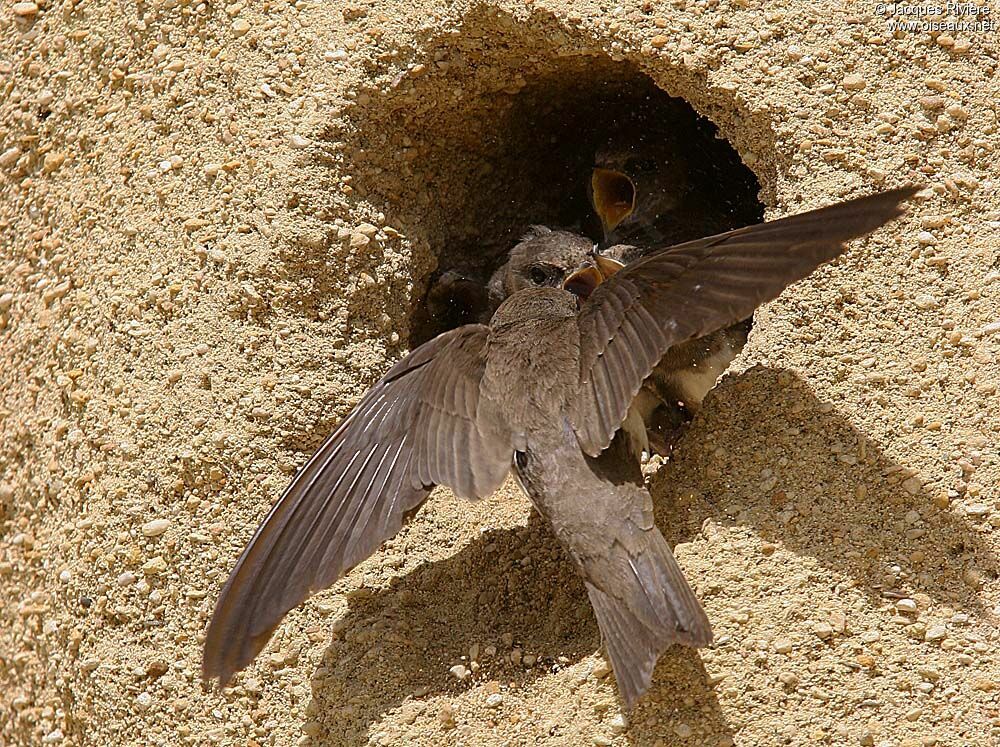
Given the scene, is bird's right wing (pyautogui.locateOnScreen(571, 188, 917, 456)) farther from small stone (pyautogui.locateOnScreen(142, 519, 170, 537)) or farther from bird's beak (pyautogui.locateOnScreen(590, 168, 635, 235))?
bird's beak (pyautogui.locateOnScreen(590, 168, 635, 235))

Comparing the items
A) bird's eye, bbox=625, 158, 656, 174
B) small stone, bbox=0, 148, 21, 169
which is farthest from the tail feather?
small stone, bbox=0, 148, 21, 169

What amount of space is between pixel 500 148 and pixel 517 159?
154mm

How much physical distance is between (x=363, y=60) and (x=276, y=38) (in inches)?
11.2

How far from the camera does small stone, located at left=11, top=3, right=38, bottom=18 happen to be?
3801mm

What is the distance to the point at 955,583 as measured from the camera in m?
2.67

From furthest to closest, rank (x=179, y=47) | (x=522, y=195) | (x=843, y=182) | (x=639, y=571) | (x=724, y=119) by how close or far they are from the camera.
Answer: (x=522, y=195) < (x=179, y=47) < (x=724, y=119) < (x=843, y=182) < (x=639, y=571)

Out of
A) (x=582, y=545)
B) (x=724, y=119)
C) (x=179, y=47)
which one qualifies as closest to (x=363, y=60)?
(x=179, y=47)

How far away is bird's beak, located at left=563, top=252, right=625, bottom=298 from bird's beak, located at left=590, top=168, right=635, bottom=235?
0.60 meters

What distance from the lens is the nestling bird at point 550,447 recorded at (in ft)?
8.20

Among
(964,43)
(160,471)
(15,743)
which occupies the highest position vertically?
(964,43)

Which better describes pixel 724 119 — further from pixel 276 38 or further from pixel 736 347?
pixel 276 38

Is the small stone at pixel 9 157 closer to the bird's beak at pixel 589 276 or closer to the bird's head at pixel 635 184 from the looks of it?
the bird's beak at pixel 589 276

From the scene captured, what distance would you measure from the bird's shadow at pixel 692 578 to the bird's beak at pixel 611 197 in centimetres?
141

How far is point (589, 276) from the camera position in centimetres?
372
